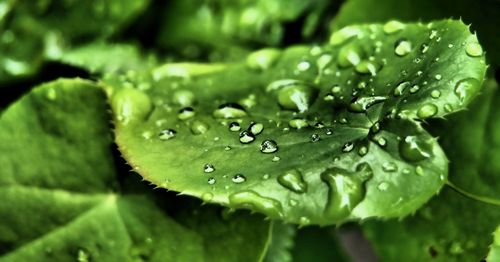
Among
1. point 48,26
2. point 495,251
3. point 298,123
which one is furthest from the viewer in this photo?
point 48,26

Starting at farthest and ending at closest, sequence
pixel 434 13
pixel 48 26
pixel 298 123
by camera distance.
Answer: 1. pixel 48 26
2. pixel 434 13
3. pixel 298 123

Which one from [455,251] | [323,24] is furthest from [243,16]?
[455,251]

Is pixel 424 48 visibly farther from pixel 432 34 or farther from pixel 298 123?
pixel 298 123

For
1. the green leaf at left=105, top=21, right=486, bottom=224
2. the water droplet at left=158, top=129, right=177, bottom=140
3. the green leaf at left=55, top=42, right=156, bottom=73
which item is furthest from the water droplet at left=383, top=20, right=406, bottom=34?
the green leaf at left=55, top=42, right=156, bottom=73

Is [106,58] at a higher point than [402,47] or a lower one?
higher

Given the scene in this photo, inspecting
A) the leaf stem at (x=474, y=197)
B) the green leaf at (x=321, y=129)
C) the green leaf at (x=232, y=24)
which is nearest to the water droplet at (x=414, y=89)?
the green leaf at (x=321, y=129)

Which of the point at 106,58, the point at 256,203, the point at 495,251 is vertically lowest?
the point at 495,251

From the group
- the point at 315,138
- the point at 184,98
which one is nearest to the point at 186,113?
the point at 184,98
